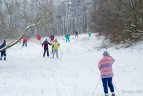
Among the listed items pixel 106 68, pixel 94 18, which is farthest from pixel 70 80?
pixel 94 18

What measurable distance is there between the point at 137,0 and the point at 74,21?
10024 cm

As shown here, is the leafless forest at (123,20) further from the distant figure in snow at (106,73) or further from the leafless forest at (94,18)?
the distant figure in snow at (106,73)

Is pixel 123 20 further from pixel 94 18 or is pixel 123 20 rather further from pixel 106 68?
pixel 106 68

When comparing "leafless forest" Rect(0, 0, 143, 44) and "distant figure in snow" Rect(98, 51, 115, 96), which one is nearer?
"distant figure in snow" Rect(98, 51, 115, 96)

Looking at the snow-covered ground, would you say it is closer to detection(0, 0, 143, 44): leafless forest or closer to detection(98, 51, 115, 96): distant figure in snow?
detection(98, 51, 115, 96): distant figure in snow

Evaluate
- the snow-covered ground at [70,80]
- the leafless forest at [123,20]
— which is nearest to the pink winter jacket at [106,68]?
the snow-covered ground at [70,80]

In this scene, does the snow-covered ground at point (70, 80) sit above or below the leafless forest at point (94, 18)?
below

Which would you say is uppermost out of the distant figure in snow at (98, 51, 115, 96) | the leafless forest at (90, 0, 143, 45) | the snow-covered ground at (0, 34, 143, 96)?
the leafless forest at (90, 0, 143, 45)

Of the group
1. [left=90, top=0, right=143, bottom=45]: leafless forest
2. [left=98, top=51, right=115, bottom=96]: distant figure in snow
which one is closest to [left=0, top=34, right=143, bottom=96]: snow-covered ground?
[left=98, top=51, right=115, bottom=96]: distant figure in snow

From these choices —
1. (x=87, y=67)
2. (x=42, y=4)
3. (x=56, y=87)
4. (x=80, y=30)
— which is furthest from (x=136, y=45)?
(x=80, y=30)

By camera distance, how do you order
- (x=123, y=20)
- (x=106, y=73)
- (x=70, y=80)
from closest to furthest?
(x=106, y=73) < (x=70, y=80) < (x=123, y=20)

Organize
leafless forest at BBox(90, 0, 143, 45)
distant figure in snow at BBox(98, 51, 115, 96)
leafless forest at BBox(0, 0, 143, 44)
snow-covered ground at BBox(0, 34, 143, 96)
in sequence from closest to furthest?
distant figure in snow at BBox(98, 51, 115, 96), snow-covered ground at BBox(0, 34, 143, 96), leafless forest at BBox(0, 0, 143, 44), leafless forest at BBox(90, 0, 143, 45)

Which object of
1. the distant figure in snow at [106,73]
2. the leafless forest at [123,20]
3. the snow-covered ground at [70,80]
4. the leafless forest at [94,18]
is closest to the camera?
the distant figure in snow at [106,73]

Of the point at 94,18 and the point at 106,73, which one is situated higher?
the point at 94,18
